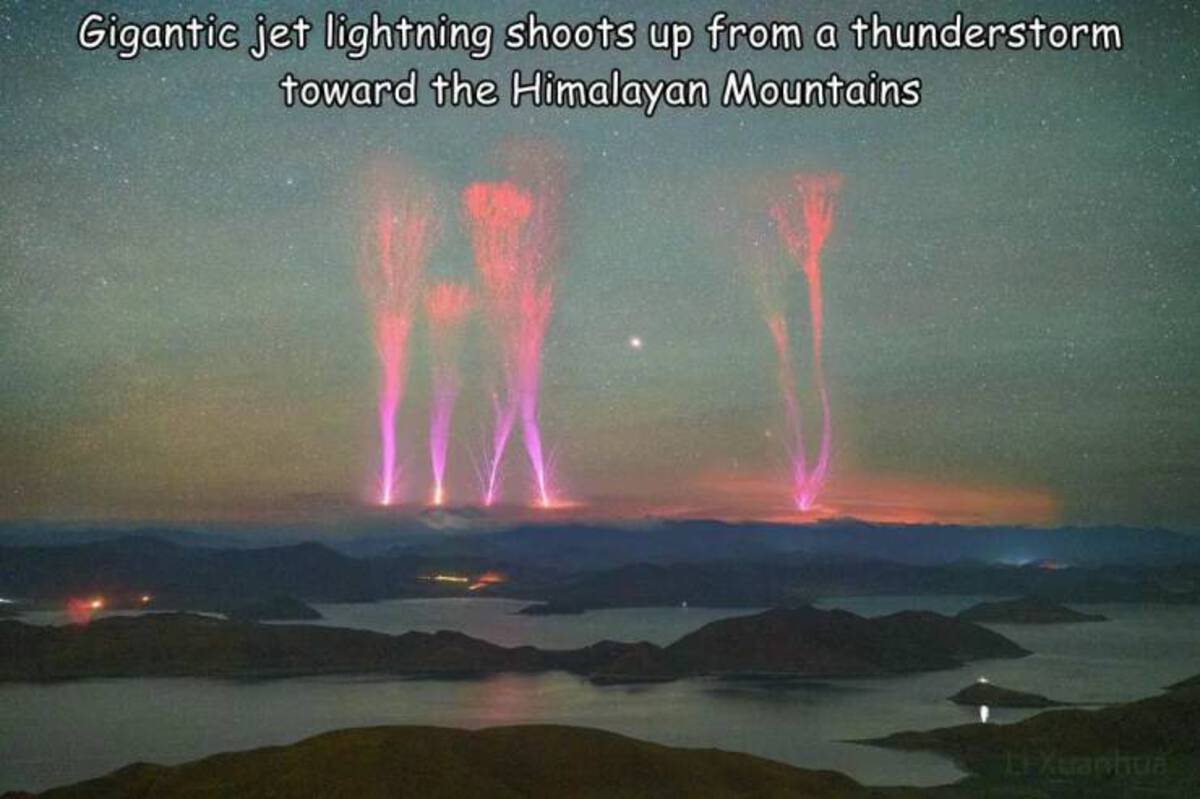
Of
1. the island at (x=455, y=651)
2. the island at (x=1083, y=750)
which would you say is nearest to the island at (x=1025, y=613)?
the island at (x=455, y=651)

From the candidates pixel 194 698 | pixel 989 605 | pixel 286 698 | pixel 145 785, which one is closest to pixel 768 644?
pixel 989 605

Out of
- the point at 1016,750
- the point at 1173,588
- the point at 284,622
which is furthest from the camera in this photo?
the point at 1173,588

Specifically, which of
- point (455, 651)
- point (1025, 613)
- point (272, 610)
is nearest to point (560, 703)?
point (455, 651)

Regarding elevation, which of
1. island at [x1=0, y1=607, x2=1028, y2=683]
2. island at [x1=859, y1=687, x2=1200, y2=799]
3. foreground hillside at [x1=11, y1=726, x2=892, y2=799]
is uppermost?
island at [x1=0, y1=607, x2=1028, y2=683]

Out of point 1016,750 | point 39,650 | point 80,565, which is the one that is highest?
point 80,565

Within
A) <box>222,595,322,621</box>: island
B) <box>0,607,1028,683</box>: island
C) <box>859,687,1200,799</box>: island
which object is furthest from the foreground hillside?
<box>222,595,322,621</box>: island

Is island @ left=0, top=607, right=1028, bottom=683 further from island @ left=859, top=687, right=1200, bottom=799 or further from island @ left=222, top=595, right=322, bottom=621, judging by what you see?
island @ left=859, top=687, right=1200, bottom=799

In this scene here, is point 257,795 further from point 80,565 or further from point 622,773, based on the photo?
point 80,565
